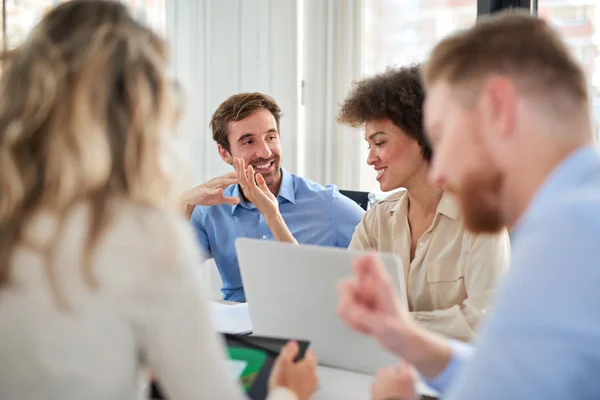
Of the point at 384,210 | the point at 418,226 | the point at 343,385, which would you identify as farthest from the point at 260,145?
the point at 343,385

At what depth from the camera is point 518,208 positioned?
1.01m

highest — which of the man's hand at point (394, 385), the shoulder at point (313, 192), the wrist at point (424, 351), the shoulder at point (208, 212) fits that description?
the shoulder at point (313, 192)

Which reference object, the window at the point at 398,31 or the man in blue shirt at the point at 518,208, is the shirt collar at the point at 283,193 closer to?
the window at the point at 398,31

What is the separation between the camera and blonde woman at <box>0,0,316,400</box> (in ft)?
3.00

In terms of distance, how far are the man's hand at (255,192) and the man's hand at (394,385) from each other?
4.28 ft

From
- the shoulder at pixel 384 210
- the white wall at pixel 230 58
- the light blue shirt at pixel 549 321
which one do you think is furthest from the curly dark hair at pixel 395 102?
the white wall at pixel 230 58

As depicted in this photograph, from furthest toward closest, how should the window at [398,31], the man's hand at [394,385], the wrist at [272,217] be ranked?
the window at [398,31] → the wrist at [272,217] → the man's hand at [394,385]

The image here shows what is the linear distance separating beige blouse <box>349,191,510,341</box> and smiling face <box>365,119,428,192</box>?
0.08m

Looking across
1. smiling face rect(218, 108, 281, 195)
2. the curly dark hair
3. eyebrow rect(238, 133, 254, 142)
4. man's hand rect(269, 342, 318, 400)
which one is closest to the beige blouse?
the curly dark hair

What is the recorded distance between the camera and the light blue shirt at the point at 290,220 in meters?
2.72

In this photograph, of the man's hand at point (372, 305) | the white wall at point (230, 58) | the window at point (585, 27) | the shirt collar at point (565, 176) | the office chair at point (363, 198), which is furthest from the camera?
the white wall at point (230, 58)

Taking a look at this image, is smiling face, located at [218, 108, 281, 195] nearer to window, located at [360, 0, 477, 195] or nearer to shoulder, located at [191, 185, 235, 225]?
shoulder, located at [191, 185, 235, 225]

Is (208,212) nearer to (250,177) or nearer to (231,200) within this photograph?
Result: (231,200)

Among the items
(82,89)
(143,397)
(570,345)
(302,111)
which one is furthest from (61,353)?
(302,111)
